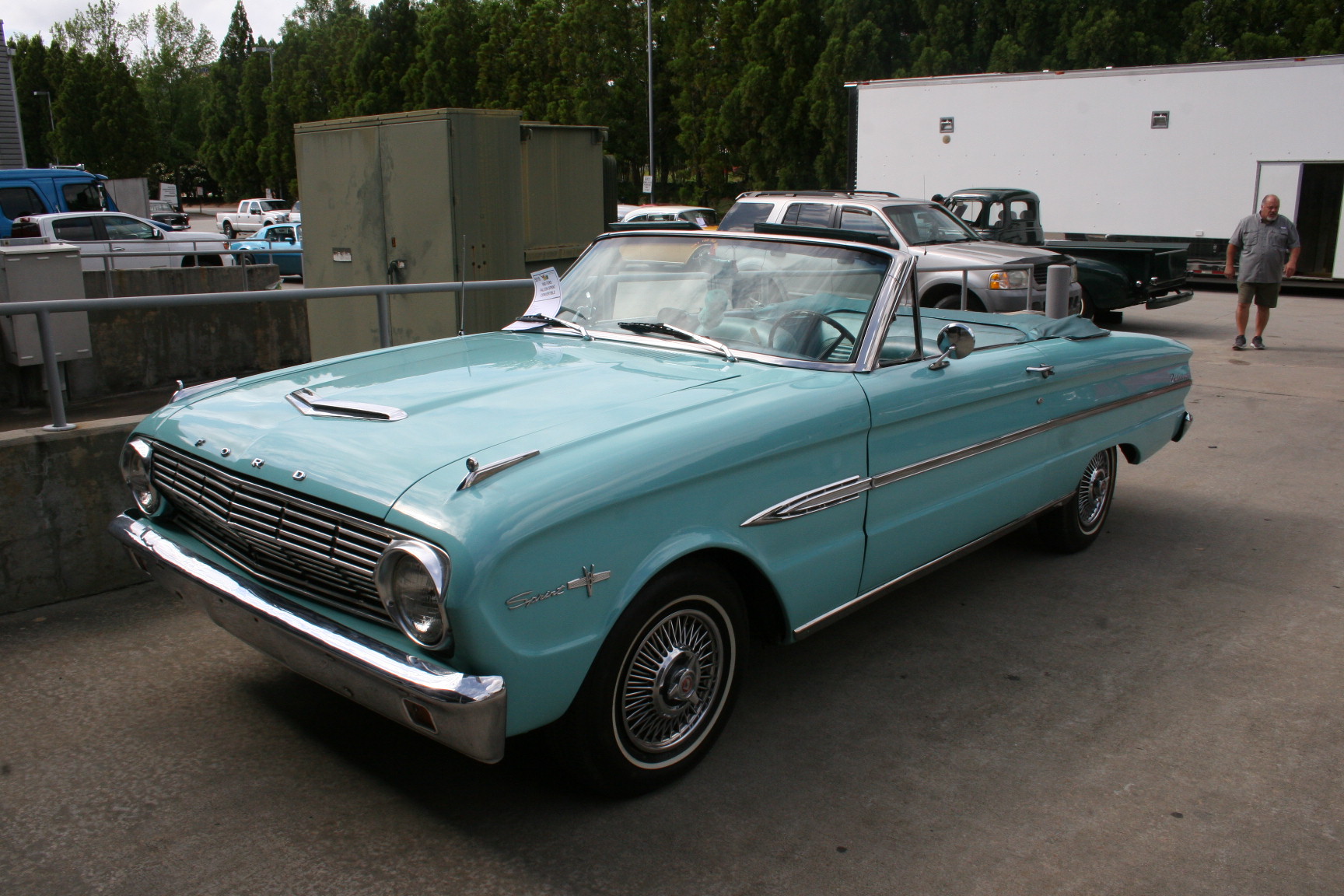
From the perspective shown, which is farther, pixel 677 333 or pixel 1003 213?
pixel 1003 213

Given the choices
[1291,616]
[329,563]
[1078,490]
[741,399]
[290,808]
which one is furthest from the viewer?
[1078,490]

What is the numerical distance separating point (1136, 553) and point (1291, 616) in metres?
0.89

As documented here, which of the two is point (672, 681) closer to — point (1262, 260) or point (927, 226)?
point (927, 226)

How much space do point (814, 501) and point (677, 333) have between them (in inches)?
37.0

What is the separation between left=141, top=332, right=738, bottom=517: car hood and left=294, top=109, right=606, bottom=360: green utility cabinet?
15.4ft

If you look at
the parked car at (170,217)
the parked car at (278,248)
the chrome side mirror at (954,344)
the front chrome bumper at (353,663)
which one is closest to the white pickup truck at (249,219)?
the parked car at (170,217)

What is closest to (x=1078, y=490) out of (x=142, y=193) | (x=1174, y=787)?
(x=1174, y=787)

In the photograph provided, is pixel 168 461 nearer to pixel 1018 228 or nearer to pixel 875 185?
pixel 1018 228

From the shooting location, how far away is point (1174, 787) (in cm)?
322

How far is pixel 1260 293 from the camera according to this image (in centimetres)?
1209

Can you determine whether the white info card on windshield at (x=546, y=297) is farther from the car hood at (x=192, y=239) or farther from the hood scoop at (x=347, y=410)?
the car hood at (x=192, y=239)

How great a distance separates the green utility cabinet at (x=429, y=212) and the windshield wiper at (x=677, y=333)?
459 centimetres

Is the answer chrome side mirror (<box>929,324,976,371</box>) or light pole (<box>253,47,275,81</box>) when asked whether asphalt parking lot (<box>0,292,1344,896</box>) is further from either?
light pole (<box>253,47,275,81</box>)

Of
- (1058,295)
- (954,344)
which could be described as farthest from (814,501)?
(1058,295)
